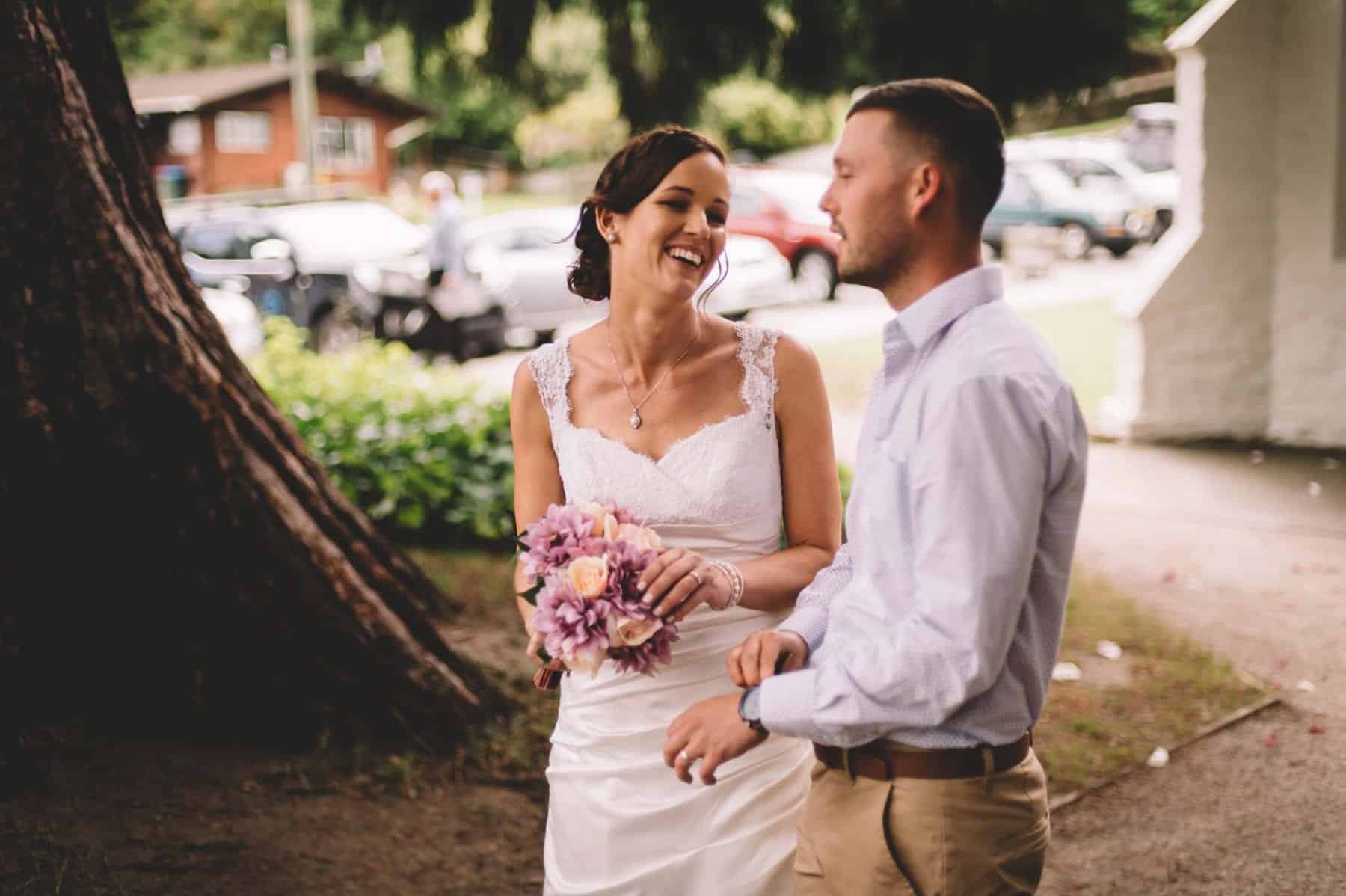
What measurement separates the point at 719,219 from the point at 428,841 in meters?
2.56

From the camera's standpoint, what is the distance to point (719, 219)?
3164mm

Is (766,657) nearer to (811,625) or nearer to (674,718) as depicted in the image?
(811,625)

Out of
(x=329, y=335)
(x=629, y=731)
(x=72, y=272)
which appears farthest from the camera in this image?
(x=329, y=335)

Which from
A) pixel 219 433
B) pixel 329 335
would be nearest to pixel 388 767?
pixel 219 433

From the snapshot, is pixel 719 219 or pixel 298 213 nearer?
pixel 719 219

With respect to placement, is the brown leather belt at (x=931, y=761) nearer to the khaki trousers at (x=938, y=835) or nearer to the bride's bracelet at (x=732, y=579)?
the khaki trousers at (x=938, y=835)

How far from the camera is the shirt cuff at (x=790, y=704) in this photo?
2.21 m

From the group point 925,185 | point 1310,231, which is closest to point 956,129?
point 925,185

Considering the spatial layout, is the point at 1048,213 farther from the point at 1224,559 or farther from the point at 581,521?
the point at 581,521

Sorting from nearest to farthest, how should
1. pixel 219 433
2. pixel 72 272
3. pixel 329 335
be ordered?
pixel 72 272
pixel 219 433
pixel 329 335

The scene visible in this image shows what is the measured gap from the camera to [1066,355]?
15.2 meters

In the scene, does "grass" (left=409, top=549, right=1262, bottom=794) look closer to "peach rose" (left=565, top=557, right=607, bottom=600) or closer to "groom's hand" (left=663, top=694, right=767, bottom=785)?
"peach rose" (left=565, top=557, right=607, bottom=600)

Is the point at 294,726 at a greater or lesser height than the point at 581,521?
lesser

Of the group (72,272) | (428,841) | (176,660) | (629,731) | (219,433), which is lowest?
(428,841)
